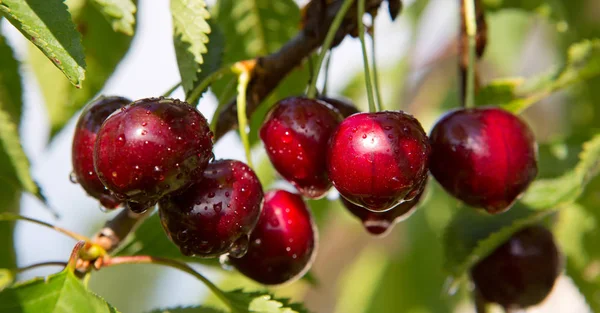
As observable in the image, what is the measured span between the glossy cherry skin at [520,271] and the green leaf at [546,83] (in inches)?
9.4

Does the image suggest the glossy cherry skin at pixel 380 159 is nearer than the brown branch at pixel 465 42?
Yes

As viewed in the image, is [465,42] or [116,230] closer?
[116,230]

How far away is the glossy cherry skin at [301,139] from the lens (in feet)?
3.22

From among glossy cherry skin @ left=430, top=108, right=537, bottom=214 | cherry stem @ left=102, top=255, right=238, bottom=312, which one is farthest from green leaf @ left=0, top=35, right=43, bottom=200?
glossy cherry skin @ left=430, top=108, right=537, bottom=214

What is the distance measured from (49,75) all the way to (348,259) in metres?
1.94

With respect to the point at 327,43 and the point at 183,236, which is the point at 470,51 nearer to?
the point at 327,43

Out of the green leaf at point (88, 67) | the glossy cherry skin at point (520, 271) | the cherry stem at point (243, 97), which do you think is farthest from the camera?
the green leaf at point (88, 67)

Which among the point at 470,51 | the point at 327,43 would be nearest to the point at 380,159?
the point at 327,43

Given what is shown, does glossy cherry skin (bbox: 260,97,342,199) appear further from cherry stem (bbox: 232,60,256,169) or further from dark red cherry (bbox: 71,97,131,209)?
dark red cherry (bbox: 71,97,131,209)

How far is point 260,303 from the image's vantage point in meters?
0.99

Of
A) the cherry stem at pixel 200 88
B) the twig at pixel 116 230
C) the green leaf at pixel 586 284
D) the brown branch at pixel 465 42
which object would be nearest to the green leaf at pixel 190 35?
the cherry stem at pixel 200 88

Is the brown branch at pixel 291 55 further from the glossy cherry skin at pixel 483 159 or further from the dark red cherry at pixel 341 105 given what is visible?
the glossy cherry skin at pixel 483 159

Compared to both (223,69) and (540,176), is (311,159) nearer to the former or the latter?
(223,69)

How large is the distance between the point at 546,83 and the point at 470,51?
12.5 inches
